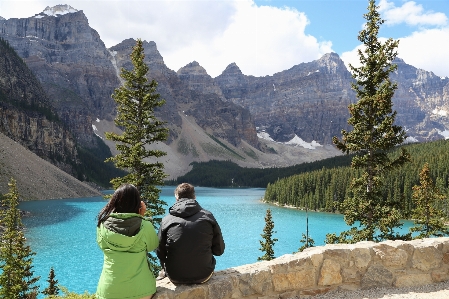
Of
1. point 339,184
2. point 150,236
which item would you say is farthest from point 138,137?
point 339,184

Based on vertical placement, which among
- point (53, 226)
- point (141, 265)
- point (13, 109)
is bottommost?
point (53, 226)

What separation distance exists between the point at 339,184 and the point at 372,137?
9008cm

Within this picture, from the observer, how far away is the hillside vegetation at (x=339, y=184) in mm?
91000

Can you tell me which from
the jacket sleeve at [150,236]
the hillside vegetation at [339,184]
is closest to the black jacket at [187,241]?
the jacket sleeve at [150,236]

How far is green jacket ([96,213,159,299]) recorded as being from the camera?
5883 mm

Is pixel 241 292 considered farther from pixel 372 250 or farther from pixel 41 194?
pixel 41 194

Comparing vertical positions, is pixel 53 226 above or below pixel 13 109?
below

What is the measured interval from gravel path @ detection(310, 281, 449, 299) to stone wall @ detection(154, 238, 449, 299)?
0.45 feet

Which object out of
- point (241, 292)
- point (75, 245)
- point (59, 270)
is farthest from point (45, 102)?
point (241, 292)

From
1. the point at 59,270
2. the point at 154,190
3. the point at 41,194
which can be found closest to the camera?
the point at 154,190

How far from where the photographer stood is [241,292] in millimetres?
7770

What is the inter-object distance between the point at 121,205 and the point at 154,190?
14.1m

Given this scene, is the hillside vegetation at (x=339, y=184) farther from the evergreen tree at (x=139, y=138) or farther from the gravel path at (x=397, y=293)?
the gravel path at (x=397, y=293)

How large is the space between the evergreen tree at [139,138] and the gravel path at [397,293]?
12.6 m
